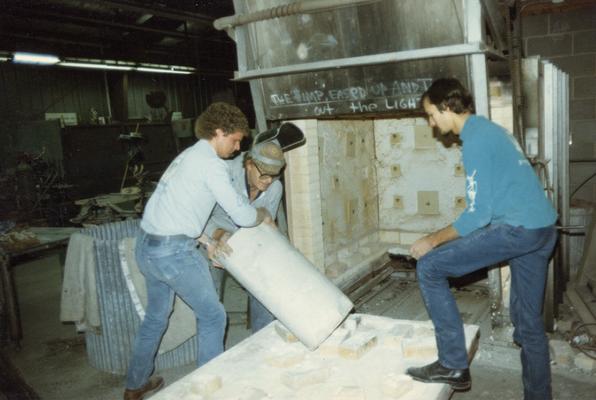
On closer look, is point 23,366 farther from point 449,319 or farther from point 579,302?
point 579,302

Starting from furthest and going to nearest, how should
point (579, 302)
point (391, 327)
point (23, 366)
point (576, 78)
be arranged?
point (576, 78) < point (579, 302) < point (23, 366) < point (391, 327)

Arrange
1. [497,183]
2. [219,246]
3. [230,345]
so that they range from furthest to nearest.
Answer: [230,345] → [219,246] → [497,183]

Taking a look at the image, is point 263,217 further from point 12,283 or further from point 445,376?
point 12,283

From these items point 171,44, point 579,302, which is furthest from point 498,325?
point 171,44

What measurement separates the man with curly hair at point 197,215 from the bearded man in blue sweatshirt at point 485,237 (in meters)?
1.28

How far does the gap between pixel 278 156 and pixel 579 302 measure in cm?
364

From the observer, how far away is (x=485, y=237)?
278 centimetres

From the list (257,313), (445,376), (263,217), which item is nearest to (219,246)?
(263,217)

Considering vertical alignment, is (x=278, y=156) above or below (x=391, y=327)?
above

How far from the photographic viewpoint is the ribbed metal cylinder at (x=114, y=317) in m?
4.04

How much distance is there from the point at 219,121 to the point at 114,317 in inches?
80.2

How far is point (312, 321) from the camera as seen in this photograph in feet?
10.2

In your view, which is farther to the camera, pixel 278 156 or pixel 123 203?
pixel 123 203

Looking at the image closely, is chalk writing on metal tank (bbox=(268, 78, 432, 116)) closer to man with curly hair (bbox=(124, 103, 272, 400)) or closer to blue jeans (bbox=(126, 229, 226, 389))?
man with curly hair (bbox=(124, 103, 272, 400))
